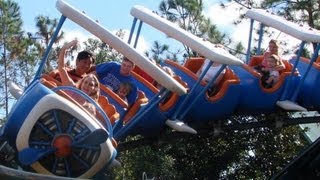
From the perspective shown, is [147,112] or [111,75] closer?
[147,112]

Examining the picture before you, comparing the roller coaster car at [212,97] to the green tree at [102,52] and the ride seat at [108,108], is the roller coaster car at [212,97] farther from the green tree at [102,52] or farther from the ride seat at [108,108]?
the green tree at [102,52]

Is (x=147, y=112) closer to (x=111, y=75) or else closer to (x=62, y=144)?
(x=111, y=75)

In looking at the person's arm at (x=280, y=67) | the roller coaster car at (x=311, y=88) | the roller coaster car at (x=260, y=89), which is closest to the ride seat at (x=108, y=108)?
the roller coaster car at (x=260, y=89)

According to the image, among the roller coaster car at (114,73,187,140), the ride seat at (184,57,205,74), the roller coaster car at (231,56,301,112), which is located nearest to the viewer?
the roller coaster car at (114,73,187,140)

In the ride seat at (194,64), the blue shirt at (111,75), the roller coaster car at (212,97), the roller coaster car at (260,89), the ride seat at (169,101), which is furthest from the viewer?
the ride seat at (194,64)

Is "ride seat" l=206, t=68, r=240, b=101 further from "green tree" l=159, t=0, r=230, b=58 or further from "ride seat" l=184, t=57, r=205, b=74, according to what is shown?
"green tree" l=159, t=0, r=230, b=58

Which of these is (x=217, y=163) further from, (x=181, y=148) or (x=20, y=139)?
(x=20, y=139)

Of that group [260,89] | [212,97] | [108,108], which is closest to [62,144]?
[108,108]

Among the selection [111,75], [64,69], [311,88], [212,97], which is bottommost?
[111,75]

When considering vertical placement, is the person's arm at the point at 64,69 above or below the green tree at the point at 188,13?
above

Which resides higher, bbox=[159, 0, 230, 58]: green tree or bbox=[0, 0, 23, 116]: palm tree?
bbox=[159, 0, 230, 58]: green tree

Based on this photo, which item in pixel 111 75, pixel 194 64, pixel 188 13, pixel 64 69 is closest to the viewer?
pixel 64 69

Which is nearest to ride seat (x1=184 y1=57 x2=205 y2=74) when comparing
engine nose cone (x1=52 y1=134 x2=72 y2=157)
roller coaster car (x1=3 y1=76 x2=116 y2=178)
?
roller coaster car (x1=3 y1=76 x2=116 y2=178)

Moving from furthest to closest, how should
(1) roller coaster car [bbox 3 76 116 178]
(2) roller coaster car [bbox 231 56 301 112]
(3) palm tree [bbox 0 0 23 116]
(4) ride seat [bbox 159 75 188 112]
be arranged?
(3) palm tree [bbox 0 0 23 116] < (2) roller coaster car [bbox 231 56 301 112] < (4) ride seat [bbox 159 75 188 112] < (1) roller coaster car [bbox 3 76 116 178]
